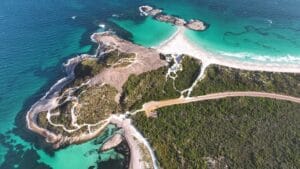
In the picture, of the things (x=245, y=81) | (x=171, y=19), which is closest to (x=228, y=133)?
(x=245, y=81)

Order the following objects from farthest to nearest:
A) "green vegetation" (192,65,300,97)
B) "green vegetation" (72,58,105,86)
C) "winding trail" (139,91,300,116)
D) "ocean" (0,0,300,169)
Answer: "green vegetation" (192,65,300,97), "green vegetation" (72,58,105,86), "winding trail" (139,91,300,116), "ocean" (0,0,300,169)

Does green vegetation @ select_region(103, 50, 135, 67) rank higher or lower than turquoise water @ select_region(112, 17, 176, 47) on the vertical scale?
higher

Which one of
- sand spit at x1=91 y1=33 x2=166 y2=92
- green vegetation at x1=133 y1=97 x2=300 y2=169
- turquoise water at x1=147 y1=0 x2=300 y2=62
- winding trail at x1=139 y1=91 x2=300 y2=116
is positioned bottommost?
green vegetation at x1=133 y1=97 x2=300 y2=169

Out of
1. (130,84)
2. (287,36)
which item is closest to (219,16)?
(287,36)

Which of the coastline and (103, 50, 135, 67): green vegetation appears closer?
the coastline

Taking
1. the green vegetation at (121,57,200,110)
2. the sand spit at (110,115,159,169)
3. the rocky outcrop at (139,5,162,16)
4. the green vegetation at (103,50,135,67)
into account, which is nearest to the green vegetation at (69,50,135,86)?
the green vegetation at (103,50,135,67)

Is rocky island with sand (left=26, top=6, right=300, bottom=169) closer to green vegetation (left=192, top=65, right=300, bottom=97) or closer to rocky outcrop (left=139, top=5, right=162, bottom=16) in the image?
green vegetation (left=192, top=65, right=300, bottom=97)

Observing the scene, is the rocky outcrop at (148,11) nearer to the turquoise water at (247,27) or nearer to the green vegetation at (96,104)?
the turquoise water at (247,27)
